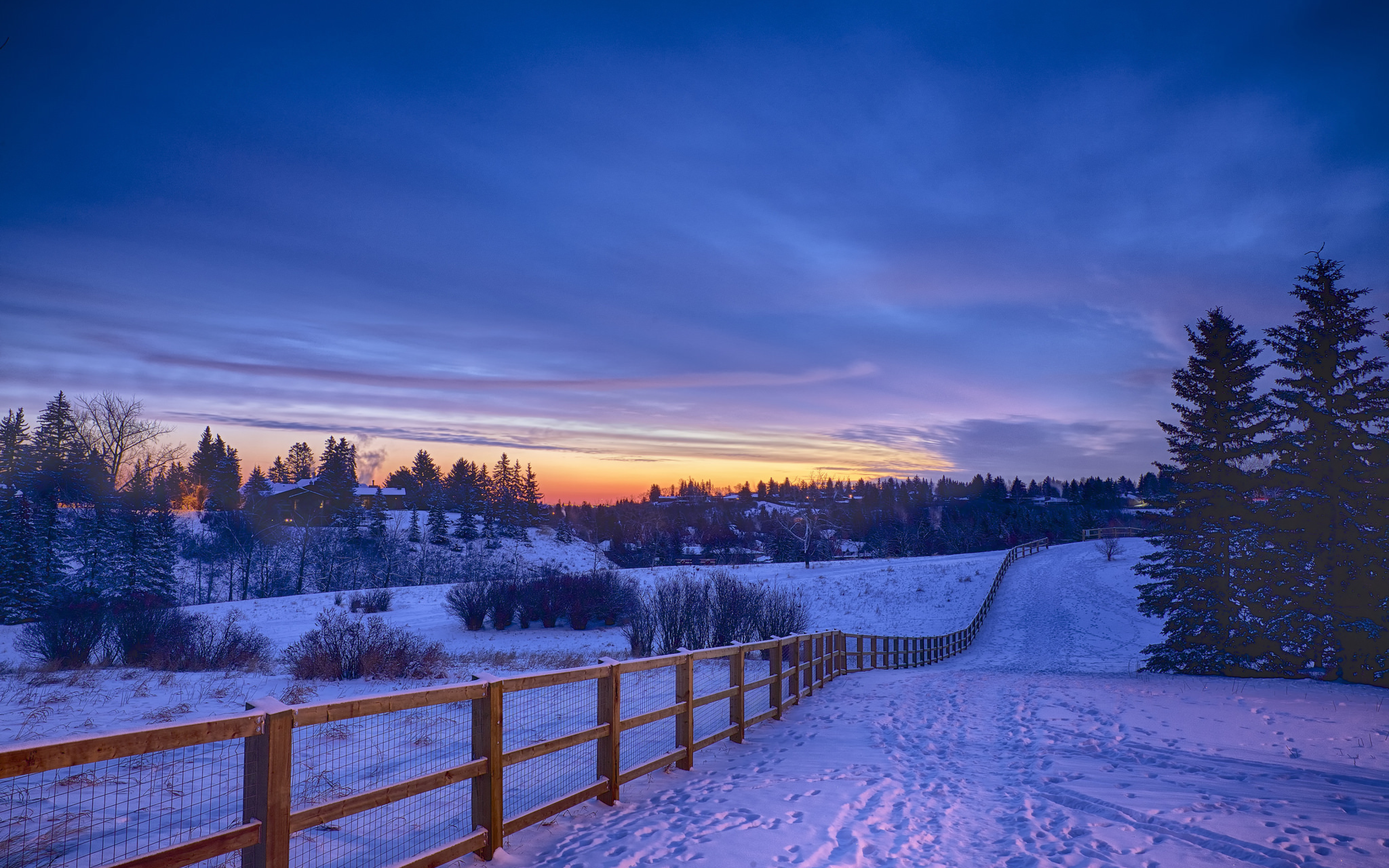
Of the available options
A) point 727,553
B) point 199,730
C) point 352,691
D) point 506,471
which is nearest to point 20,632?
point 352,691

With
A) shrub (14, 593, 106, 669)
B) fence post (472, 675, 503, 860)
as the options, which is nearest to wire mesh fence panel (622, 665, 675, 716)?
fence post (472, 675, 503, 860)

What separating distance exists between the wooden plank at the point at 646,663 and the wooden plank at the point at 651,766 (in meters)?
0.95

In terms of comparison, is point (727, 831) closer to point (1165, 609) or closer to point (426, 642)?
point (1165, 609)

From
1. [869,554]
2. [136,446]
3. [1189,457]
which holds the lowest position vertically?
[869,554]

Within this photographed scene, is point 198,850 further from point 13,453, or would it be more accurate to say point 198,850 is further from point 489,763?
point 13,453

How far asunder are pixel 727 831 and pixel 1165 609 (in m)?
19.6

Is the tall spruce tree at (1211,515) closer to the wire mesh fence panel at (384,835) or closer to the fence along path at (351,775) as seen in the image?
the fence along path at (351,775)

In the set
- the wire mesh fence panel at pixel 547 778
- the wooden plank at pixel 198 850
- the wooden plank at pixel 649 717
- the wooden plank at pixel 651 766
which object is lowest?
the wire mesh fence panel at pixel 547 778

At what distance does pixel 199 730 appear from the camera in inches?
140

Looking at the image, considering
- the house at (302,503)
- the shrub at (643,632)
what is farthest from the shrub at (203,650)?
the house at (302,503)

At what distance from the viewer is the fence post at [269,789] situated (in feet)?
12.4

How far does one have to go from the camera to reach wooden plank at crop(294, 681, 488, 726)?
4.04 metres

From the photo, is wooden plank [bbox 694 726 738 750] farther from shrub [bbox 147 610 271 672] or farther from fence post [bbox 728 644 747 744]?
shrub [bbox 147 610 271 672]

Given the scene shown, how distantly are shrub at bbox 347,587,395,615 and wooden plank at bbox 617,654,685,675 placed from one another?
113ft
